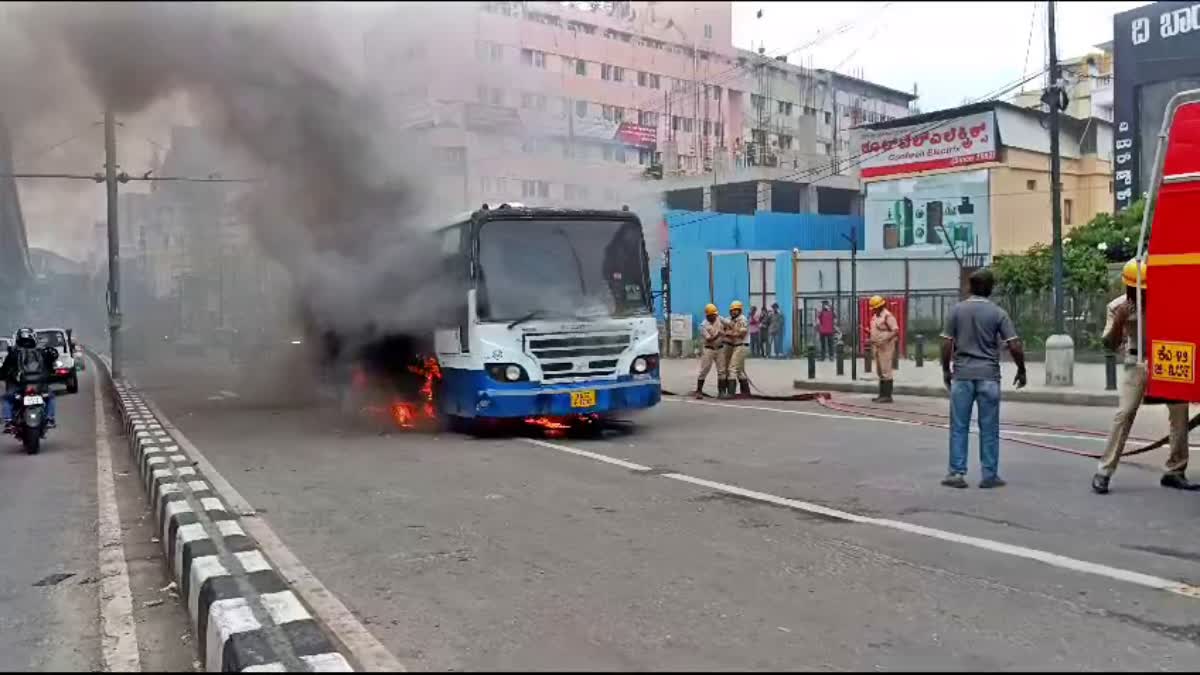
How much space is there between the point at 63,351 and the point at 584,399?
1286 cm

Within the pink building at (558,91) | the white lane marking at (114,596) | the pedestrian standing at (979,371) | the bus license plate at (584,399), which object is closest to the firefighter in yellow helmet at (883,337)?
the pink building at (558,91)

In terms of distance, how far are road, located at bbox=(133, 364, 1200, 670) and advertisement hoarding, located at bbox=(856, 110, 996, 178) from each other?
26480 millimetres

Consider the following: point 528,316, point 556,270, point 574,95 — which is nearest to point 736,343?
point 556,270

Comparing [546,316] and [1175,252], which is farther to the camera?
[546,316]

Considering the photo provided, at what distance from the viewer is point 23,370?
37.5 feet

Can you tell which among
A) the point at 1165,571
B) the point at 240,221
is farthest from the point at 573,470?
the point at 240,221

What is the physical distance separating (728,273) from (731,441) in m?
19.7

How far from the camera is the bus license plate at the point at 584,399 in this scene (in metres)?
10.1

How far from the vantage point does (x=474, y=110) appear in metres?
10.6

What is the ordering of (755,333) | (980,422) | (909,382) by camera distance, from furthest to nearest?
(755,333), (909,382), (980,422)

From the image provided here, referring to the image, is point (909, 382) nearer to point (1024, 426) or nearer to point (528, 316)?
point (1024, 426)

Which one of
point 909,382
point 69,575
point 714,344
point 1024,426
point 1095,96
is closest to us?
point 69,575

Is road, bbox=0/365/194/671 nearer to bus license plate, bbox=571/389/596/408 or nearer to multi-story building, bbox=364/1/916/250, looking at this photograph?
multi-story building, bbox=364/1/916/250

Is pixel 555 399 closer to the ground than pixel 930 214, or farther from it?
closer to the ground
